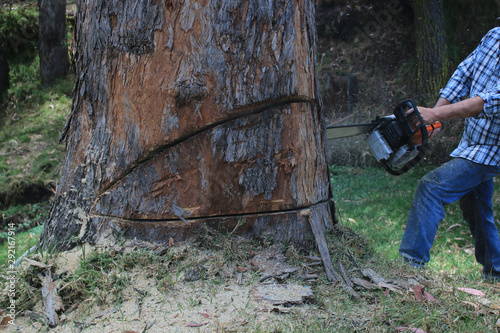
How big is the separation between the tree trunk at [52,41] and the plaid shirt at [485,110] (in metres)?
9.40

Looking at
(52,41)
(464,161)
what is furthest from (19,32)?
(464,161)

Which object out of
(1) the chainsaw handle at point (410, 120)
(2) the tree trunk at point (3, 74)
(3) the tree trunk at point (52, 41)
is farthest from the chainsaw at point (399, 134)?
(2) the tree trunk at point (3, 74)

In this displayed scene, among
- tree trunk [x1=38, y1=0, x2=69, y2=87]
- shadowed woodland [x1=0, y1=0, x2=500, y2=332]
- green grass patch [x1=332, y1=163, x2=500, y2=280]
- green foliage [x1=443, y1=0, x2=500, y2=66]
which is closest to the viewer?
shadowed woodland [x1=0, y1=0, x2=500, y2=332]

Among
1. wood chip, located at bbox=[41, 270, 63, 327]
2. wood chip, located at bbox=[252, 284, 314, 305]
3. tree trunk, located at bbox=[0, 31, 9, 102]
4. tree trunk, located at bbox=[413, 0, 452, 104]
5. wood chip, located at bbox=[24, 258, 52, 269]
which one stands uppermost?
tree trunk, located at bbox=[0, 31, 9, 102]

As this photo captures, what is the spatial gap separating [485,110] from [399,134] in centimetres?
63

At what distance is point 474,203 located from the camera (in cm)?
349

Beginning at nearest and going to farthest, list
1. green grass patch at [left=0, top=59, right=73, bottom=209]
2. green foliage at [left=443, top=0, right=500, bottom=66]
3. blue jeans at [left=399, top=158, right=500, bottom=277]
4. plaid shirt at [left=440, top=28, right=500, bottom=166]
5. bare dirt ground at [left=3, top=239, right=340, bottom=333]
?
1. bare dirt ground at [left=3, top=239, right=340, bottom=333]
2. plaid shirt at [left=440, top=28, right=500, bottom=166]
3. blue jeans at [left=399, top=158, right=500, bottom=277]
4. green grass patch at [left=0, top=59, right=73, bottom=209]
5. green foliage at [left=443, top=0, right=500, bottom=66]

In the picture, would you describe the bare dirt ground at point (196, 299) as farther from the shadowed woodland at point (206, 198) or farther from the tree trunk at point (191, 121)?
the tree trunk at point (191, 121)

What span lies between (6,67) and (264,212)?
1078 centimetres

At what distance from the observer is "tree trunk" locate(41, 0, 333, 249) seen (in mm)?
1967

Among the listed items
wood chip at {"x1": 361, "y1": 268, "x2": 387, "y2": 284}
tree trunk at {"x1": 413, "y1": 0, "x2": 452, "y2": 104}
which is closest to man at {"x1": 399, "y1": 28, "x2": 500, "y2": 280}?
wood chip at {"x1": 361, "y1": 268, "x2": 387, "y2": 284}

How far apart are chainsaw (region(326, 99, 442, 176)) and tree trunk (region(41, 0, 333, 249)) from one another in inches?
43.0

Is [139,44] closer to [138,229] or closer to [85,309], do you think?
[138,229]

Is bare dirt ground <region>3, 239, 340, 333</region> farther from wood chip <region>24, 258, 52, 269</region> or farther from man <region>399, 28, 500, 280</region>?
man <region>399, 28, 500, 280</region>
